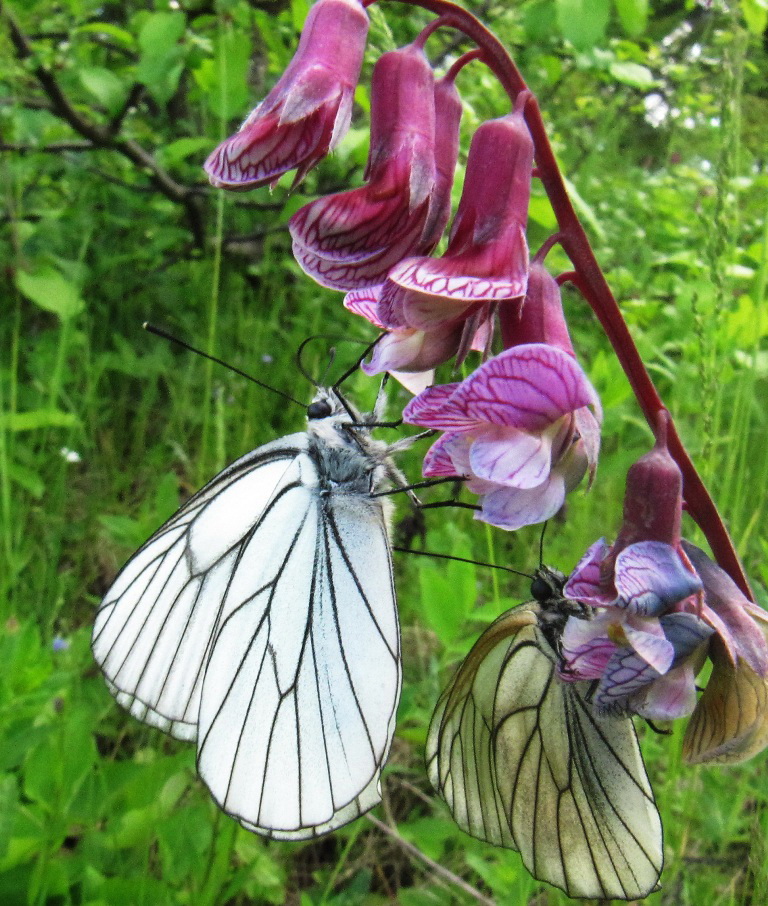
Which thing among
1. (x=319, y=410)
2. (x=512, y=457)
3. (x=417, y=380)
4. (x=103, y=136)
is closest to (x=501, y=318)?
(x=512, y=457)

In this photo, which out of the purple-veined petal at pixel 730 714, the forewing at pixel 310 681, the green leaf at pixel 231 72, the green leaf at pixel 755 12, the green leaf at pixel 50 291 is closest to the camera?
the purple-veined petal at pixel 730 714

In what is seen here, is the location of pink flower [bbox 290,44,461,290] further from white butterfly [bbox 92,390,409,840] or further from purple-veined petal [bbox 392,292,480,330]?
white butterfly [bbox 92,390,409,840]

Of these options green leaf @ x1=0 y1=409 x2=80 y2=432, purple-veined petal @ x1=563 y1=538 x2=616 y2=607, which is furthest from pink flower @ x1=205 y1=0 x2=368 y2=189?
green leaf @ x1=0 y1=409 x2=80 y2=432

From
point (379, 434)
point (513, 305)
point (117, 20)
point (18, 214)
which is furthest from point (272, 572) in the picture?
point (117, 20)

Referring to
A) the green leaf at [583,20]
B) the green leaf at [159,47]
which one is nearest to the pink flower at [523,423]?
the green leaf at [583,20]

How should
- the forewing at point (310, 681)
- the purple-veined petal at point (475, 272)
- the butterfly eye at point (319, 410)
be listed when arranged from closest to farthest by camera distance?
the purple-veined petal at point (475, 272), the forewing at point (310, 681), the butterfly eye at point (319, 410)

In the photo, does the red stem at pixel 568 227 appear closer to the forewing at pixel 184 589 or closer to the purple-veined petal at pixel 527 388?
the purple-veined petal at pixel 527 388
